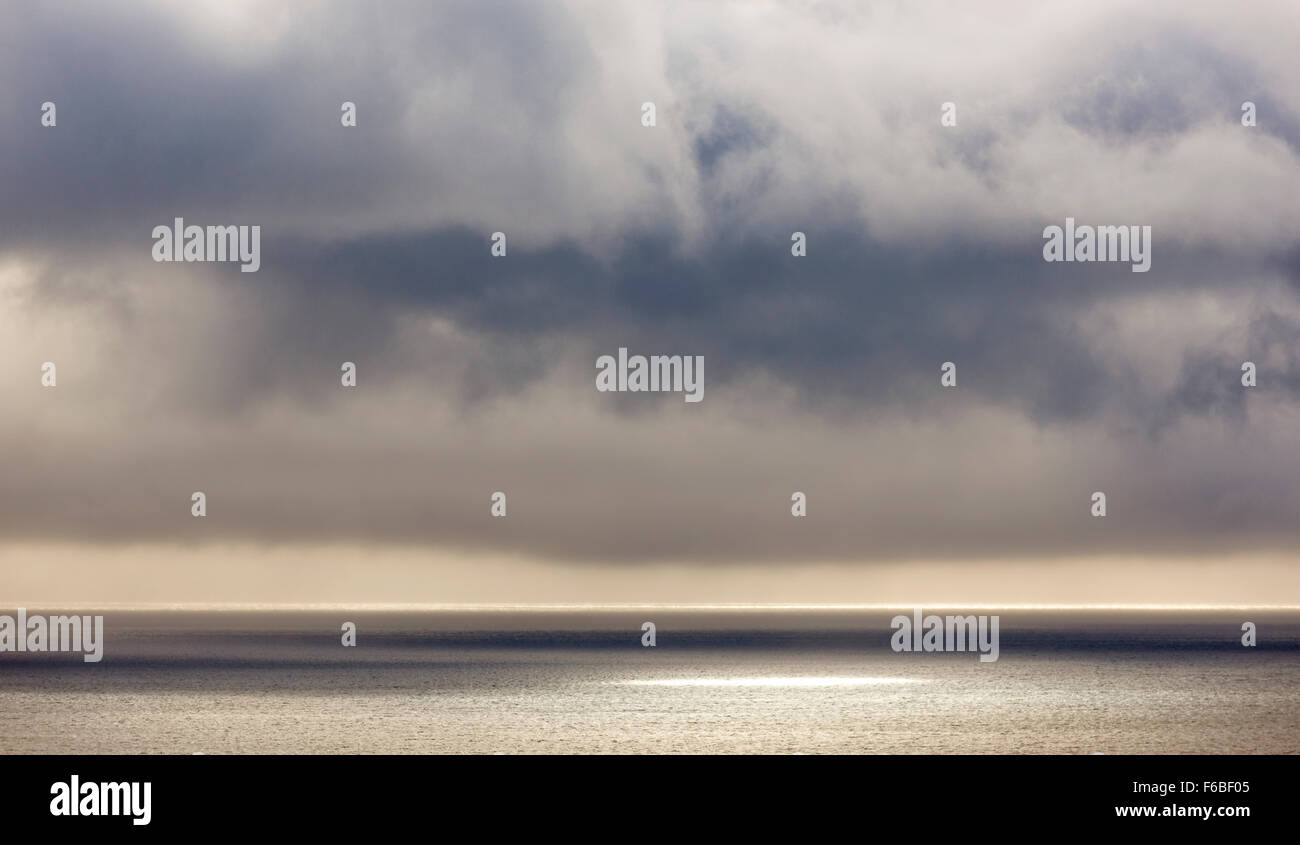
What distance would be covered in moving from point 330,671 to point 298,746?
9803 centimetres

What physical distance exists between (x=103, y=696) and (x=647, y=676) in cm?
7454

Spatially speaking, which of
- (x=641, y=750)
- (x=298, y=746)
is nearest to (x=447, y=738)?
(x=298, y=746)
